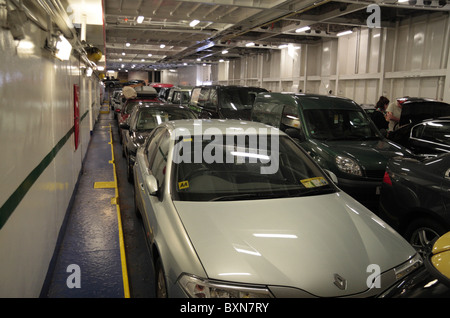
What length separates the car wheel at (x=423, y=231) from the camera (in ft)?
11.5

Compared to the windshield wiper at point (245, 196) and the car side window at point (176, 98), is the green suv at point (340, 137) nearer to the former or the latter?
the windshield wiper at point (245, 196)

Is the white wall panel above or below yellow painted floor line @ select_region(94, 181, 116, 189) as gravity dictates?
above

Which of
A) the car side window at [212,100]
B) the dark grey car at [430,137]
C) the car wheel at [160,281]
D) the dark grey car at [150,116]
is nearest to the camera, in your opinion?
the car wheel at [160,281]

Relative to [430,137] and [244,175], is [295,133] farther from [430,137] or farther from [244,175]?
[244,175]

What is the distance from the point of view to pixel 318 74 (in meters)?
17.3

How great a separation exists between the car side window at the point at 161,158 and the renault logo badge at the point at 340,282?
5.71 ft

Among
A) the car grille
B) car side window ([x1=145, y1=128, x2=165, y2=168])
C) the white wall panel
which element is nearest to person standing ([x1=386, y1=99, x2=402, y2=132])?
the car grille

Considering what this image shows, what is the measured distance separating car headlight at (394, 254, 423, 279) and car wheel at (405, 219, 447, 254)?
94 cm

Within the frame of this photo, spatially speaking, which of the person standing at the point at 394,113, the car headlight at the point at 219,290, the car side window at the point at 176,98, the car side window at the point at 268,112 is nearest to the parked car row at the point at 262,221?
the car headlight at the point at 219,290

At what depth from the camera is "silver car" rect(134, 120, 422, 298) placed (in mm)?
2252

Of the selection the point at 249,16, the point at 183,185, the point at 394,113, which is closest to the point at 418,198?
the point at 183,185

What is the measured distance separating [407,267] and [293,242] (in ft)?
2.64

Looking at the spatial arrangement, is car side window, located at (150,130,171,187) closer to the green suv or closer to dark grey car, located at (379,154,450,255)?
dark grey car, located at (379,154,450,255)
